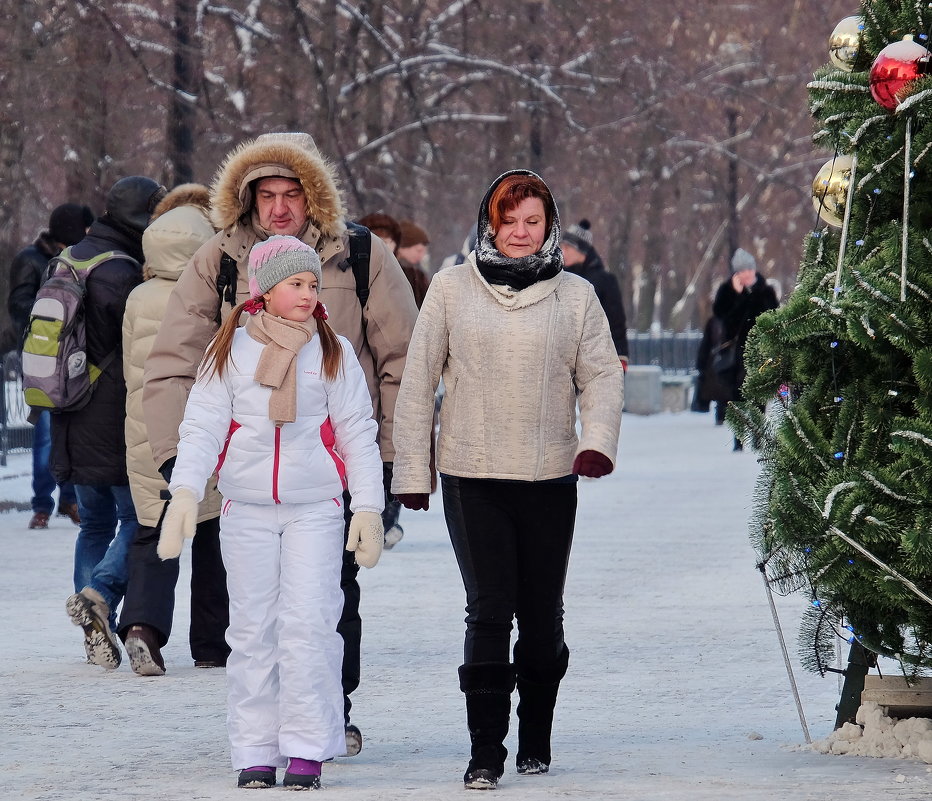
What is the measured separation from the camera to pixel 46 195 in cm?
2425

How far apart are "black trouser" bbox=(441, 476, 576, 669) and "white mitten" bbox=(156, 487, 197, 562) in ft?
2.41

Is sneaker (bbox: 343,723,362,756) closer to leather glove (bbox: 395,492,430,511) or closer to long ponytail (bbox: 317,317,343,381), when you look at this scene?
leather glove (bbox: 395,492,430,511)

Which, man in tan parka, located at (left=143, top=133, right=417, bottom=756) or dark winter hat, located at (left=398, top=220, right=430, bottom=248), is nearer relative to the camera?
man in tan parka, located at (left=143, top=133, right=417, bottom=756)

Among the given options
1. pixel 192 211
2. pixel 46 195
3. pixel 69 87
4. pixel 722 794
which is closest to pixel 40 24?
pixel 69 87

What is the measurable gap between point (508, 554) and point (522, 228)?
0.88 metres

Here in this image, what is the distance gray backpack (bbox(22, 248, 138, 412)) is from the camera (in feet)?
24.9

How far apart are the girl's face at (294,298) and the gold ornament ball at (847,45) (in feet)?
5.34

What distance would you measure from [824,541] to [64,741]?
2.31m

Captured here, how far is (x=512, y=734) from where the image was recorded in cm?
602

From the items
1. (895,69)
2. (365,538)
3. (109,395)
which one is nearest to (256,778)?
(365,538)

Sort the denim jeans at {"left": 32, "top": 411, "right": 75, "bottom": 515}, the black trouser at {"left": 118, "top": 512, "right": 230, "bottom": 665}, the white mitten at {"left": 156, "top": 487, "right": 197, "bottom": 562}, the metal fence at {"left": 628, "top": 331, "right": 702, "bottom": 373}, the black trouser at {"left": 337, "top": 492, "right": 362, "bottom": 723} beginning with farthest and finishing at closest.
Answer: the metal fence at {"left": 628, "top": 331, "right": 702, "bottom": 373}
the denim jeans at {"left": 32, "top": 411, "right": 75, "bottom": 515}
the black trouser at {"left": 118, "top": 512, "right": 230, "bottom": 665}
the black trouser at {"left": 337, "top": 492, "right": 362, "bottom": 723}
the white mitten at {"left": 156, "top": 487, "right": 197, "bottom": 562}

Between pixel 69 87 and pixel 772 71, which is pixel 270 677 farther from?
pixel 772 71

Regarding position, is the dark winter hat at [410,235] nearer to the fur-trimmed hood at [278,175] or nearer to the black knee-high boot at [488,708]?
the fur-trimmed hood at [278,175]

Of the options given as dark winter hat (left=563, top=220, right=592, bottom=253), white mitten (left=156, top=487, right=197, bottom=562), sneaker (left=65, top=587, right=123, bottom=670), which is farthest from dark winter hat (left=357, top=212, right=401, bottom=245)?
white mitten (left=156, top=487, right=197, bottom=562)
